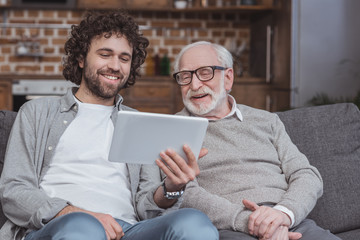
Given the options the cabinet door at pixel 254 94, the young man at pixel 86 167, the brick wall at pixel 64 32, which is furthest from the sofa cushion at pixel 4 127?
the brick wall at pixel 64 32

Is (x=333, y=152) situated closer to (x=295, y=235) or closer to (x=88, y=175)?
(x=295, y=235)

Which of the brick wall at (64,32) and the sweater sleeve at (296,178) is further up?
the brick wall at (64,32)

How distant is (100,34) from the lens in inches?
72.2

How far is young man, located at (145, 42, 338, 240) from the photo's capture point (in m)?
1.58

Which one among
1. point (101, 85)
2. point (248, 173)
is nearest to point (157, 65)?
point (101, 85)

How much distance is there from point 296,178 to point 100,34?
34.7 inches

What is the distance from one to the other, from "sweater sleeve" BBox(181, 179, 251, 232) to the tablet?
11.4 inches

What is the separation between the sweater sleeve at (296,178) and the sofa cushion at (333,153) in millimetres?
136

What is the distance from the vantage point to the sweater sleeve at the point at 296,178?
161 centimetres

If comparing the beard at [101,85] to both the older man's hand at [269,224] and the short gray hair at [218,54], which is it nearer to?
the short gray hair at [218,54]

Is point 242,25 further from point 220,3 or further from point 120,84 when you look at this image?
point 120,84

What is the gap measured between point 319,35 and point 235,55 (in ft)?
3.81

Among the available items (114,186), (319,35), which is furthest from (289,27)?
(114,186)

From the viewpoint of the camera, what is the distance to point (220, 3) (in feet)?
16.6
